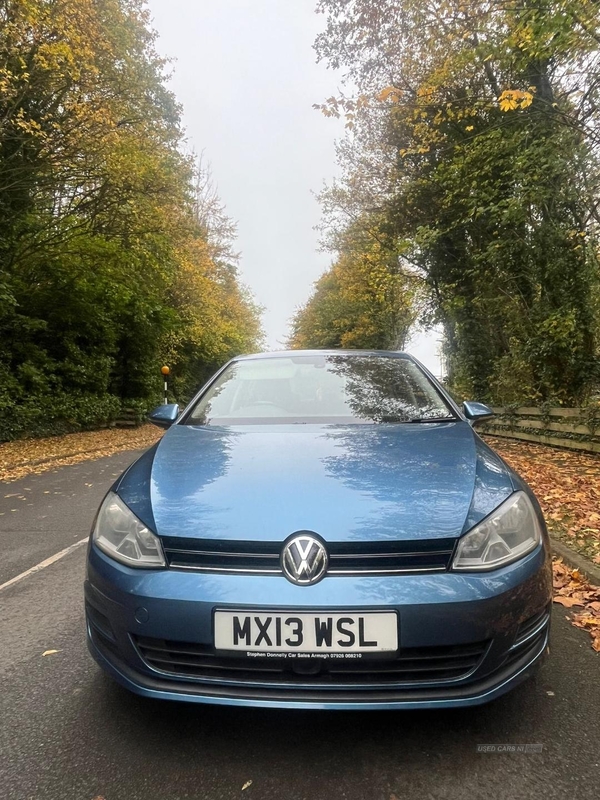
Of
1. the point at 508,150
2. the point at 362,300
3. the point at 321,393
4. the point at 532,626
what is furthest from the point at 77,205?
the point at 362,300

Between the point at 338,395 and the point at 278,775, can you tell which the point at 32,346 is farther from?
the point at 278,775

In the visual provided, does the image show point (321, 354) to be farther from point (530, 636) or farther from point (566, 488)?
point (566, 488)

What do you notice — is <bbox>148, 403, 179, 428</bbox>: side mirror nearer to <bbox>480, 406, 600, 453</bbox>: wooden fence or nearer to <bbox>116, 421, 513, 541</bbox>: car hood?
<bbox>116, 421, 513, 541</bbox>: car hood

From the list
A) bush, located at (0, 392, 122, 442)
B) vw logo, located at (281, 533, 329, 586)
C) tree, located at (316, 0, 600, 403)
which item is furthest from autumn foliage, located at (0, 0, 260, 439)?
vw logo, located at (281, 533, 329, 586)

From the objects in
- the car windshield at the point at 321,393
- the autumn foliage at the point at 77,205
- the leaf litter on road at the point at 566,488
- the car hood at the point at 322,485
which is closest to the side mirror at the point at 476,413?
the car windshield at the point at 321,393

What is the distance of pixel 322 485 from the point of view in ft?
7.19

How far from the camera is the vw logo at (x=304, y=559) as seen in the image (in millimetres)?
1859

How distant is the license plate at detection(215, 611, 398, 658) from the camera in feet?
5.85

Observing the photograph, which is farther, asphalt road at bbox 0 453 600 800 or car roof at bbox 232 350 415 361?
car roof at bbox 232 350 415 361

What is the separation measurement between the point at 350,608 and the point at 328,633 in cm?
10

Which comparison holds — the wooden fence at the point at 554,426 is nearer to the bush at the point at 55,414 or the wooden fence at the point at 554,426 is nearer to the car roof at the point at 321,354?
the car roof at the point at 321,354

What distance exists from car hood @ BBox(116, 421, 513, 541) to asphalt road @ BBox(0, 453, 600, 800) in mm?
733

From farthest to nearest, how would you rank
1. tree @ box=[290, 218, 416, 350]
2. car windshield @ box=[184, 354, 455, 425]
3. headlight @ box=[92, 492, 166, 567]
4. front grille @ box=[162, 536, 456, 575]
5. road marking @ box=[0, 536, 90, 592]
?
tree @ box=[290, 218, 416, 350]
road marking @ box=[0, 536, 90, 592]
car windshield @ box=[184, 354, 455, 425]
headlight @ box=[92, 492, 166, 567]
front grille @ box=[162, 536, 456, 575]

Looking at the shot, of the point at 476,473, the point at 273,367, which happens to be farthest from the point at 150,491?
the point at 273,367
